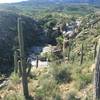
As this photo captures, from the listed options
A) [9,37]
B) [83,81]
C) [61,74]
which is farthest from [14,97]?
[9,37]

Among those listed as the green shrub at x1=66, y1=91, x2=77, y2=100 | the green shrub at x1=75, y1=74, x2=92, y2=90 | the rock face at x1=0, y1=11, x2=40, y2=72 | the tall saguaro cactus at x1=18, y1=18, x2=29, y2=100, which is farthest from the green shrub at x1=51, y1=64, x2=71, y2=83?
the rock face at x1=0, y1=11, x2=40, y2=72

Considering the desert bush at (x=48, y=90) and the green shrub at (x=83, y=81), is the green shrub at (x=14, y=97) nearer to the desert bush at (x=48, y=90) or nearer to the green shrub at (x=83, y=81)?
the desert bush at (x=48, y=90)

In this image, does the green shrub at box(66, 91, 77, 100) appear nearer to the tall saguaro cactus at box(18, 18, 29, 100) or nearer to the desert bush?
the desert bush

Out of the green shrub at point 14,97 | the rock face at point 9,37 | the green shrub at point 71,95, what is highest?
the green shrub at point 71,95

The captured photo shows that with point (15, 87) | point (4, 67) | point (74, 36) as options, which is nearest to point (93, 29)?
point (74, 36)

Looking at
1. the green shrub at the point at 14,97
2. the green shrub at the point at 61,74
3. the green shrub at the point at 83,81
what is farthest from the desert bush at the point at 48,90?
the green shrub at the point at 83,81

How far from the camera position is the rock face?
35.3 m

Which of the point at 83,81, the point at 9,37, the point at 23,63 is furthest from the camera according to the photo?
the point at 9,37

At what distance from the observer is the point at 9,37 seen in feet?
144

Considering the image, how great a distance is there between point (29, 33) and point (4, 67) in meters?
17.5

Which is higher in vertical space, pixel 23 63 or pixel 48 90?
pixel 23 63

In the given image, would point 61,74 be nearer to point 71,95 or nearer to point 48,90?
point 48,90

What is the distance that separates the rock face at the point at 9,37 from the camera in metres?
35.3

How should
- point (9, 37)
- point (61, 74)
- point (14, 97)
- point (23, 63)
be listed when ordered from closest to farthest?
point (14, 97) < point (23, 63) < point (61, 74) < point (9, 37)
